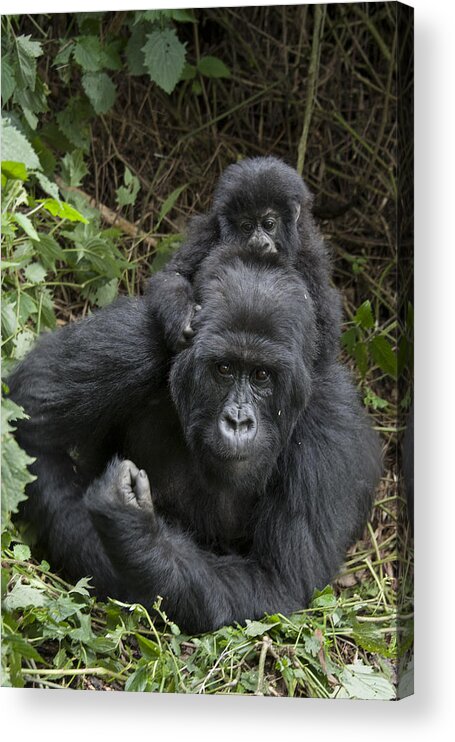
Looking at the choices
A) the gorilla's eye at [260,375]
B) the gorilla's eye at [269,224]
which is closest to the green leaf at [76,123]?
the gorilla's eye at [269,224]

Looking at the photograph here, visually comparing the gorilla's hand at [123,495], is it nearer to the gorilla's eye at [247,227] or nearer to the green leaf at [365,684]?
the green leaf at [365,684]

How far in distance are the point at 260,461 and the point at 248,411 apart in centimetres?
27

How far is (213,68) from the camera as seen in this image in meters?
3.87

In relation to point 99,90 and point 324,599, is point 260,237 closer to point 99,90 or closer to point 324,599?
point 99,90

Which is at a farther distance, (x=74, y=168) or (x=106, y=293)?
(x=106, y=293)

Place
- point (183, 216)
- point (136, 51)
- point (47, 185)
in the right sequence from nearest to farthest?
1. point (47, 185)
2. point (136, 51)
3. point (183, 216)

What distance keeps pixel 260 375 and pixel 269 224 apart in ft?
2.12

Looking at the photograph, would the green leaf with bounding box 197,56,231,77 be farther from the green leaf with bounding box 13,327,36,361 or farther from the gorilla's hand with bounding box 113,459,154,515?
the gorilla's hand with bounding box 113,459,154,515

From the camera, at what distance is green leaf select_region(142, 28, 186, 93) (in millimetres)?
3787

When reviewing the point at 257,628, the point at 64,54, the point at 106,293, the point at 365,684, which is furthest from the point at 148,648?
the point at 64,54

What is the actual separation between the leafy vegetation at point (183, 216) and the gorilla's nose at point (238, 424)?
435 millimetres

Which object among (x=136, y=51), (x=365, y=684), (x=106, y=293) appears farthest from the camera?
(x=106, y=293)

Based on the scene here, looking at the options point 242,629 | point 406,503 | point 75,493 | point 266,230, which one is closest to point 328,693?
point 242,629

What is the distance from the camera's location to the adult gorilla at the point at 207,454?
12.0 ft
